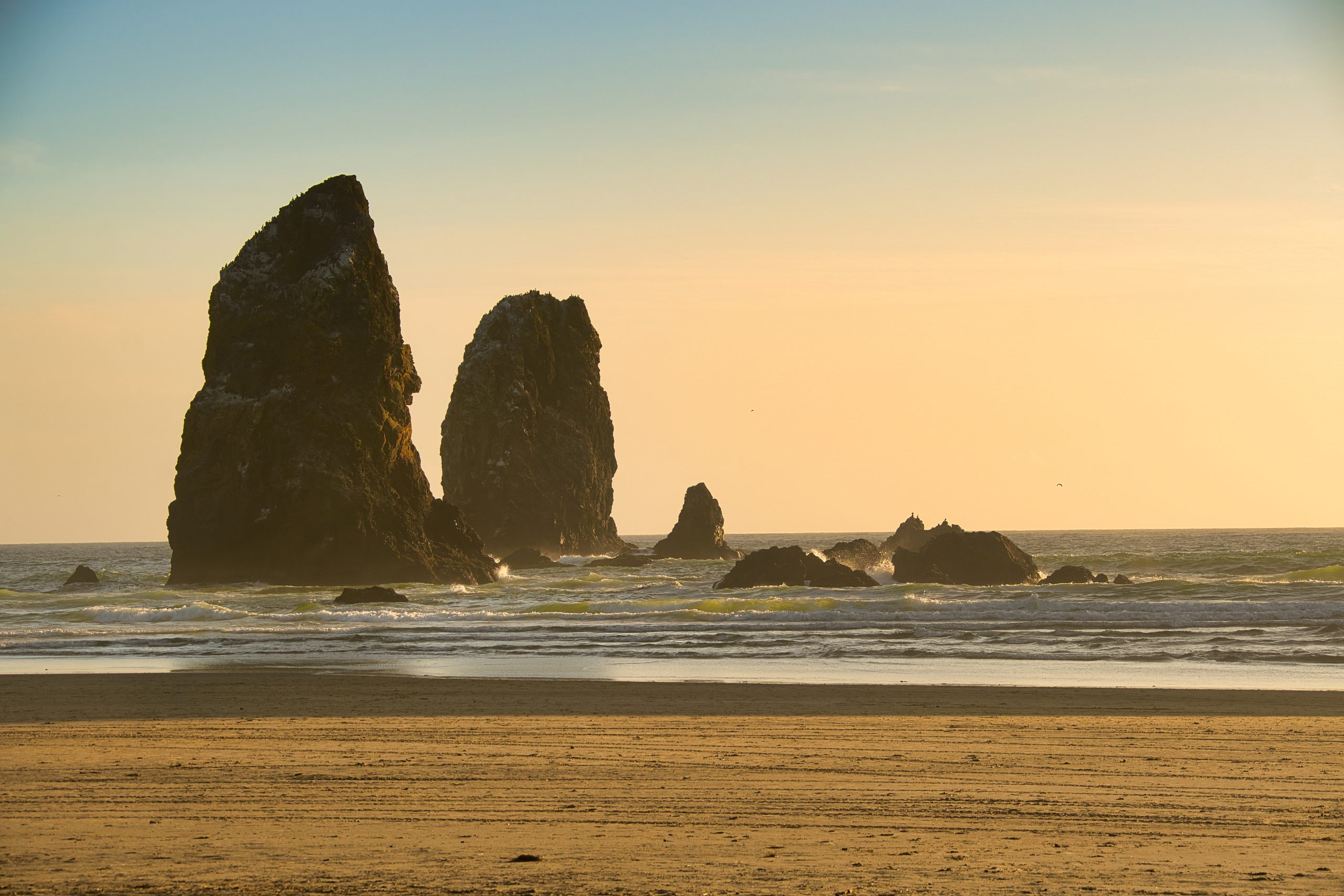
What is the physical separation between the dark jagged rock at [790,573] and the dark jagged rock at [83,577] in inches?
1253

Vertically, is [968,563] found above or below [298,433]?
below

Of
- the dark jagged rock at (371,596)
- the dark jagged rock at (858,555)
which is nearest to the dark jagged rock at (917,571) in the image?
the dark jagged rock at (858,555)

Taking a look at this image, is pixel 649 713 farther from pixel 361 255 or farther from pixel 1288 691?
pixel 361 255

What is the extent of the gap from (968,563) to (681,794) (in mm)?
40815

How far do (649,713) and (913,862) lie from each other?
7189 mm

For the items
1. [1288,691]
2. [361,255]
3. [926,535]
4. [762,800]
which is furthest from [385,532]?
[762,800]

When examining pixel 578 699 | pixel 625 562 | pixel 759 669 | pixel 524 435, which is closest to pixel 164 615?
pixel 759 669

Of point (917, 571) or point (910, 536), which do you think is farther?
point (910, 536)

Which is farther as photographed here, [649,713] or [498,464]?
[498,464]

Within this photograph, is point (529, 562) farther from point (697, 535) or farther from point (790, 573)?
point (790, 573)

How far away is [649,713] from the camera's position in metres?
13.9

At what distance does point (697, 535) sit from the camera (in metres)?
91.4

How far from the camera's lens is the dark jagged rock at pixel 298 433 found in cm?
5303

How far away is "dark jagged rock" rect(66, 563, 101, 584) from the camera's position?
5775cm
